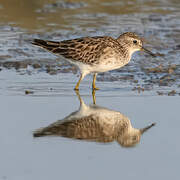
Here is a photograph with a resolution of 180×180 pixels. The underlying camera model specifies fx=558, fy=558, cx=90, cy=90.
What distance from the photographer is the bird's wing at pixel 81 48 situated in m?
12.8

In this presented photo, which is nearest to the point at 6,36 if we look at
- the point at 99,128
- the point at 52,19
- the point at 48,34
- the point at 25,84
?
the point at 48,34

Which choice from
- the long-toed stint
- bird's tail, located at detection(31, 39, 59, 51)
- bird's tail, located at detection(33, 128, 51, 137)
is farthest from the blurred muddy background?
bird's tail, located at detection(33, 128, 51, 137)

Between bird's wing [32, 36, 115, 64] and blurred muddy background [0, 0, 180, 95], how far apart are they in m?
0.87

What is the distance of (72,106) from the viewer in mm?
11367

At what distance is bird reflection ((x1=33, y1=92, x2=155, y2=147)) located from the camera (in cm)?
941

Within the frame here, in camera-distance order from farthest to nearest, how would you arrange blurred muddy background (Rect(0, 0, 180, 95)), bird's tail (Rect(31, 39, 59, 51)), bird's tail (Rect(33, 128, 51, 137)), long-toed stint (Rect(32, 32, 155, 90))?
blurred muddy background (Rect(0, 0, 180, 95))
bird's tail (Rect(31, 39, 59, 51))
long-toed stint (Rect(32, 32, 155, 90))
bird's tail (Rect(33, 128, 51, 137))

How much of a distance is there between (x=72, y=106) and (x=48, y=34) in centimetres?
720

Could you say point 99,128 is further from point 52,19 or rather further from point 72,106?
point 52,19

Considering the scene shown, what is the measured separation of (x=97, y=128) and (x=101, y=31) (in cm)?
939

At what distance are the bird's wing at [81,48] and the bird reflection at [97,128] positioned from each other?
2.25 metres

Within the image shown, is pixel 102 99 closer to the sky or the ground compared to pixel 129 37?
closer to the ground

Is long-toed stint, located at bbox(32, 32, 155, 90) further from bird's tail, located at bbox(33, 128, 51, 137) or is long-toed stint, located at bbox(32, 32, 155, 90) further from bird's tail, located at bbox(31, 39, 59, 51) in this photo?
bird's tail, located at bbox(33, 128, 51, 137)

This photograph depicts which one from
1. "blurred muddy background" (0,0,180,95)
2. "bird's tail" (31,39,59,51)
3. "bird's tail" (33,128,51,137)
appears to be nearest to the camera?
"bird's tail" (33,128,51,137)

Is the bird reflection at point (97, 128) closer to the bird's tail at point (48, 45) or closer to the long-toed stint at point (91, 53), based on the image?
the long-toed stint at point (91, 53)
